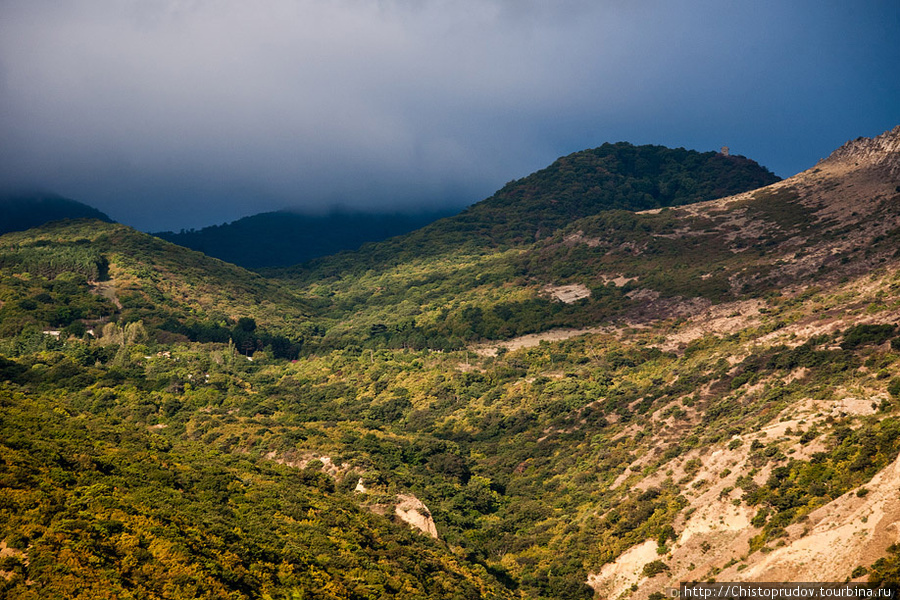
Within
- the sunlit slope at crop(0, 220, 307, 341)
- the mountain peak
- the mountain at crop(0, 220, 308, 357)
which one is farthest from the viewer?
the mountain peak

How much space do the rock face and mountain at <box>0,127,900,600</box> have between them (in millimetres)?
279

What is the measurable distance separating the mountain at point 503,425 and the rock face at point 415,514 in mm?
279

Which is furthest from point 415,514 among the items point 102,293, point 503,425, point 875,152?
point 875,152

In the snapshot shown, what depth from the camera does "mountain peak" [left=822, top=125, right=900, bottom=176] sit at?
6181 inches

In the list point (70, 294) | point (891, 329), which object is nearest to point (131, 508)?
point (891, 329)

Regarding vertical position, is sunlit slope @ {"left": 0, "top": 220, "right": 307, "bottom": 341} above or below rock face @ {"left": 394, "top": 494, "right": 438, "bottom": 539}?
above

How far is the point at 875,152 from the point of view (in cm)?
Result: 16862

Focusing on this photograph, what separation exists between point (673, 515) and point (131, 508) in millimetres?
44926

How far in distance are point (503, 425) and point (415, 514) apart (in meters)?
44.2

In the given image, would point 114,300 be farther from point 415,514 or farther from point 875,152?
point 875,152

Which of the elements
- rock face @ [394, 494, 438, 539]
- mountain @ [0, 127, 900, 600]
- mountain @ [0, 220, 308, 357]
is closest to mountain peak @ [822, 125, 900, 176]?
mountain @ [0, 127, 900, 600]

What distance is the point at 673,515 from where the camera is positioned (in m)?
64.1

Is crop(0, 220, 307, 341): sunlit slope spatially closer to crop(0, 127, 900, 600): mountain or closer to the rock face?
crop(0, 127, 900, 600): mountain

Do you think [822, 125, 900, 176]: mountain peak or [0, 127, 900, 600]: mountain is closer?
[0, 127, 900, 600]: mountain
